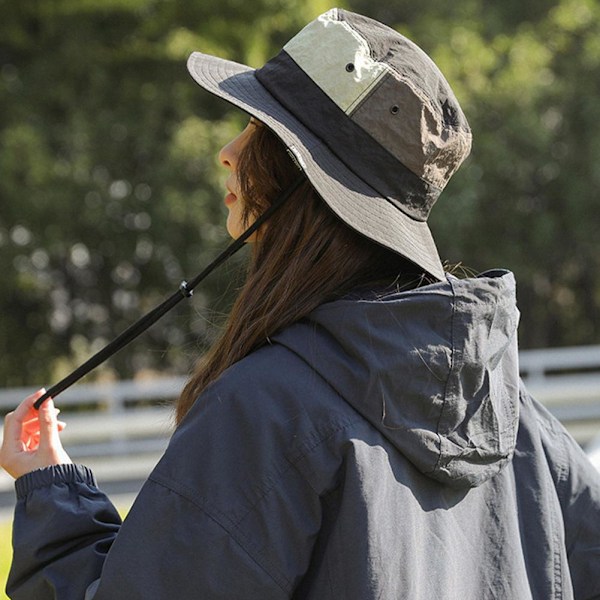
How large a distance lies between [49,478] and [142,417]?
8.23 metres

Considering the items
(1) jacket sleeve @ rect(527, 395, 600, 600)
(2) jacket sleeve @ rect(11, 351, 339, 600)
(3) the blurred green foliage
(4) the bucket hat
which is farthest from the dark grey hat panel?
(3) the blurred green foliage

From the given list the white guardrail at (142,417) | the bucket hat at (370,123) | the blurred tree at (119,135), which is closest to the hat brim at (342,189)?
the bucket hat at (370,123)

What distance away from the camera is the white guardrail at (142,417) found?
30.7ft

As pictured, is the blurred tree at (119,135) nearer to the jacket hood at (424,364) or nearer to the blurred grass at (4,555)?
the blurred grass at (4,555)

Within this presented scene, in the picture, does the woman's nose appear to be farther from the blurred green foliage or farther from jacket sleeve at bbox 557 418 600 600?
the blurred green foliage

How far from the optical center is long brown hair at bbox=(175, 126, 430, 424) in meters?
1.56

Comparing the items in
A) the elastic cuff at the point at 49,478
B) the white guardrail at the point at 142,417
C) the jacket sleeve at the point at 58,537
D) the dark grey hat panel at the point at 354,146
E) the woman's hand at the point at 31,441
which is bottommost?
the white guardrail at the point at 142,417

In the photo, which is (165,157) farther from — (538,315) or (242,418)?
(242,418)

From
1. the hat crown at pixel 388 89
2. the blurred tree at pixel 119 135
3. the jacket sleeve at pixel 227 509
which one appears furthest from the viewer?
the blurred tree at pixel 119 135

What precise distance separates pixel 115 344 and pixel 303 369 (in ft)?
1.41

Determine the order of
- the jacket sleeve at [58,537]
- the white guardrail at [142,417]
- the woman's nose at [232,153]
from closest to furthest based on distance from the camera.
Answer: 1. the jacket sleeve at [58,537]
2. the woman's nose at [232,153]
3. the white guardrail at [142,417]

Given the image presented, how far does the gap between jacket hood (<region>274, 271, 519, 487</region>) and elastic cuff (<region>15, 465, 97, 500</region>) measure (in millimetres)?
371

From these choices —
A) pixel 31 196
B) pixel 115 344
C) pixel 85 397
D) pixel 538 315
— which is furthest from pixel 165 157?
pixel 115 344

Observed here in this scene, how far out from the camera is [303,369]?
147cm
